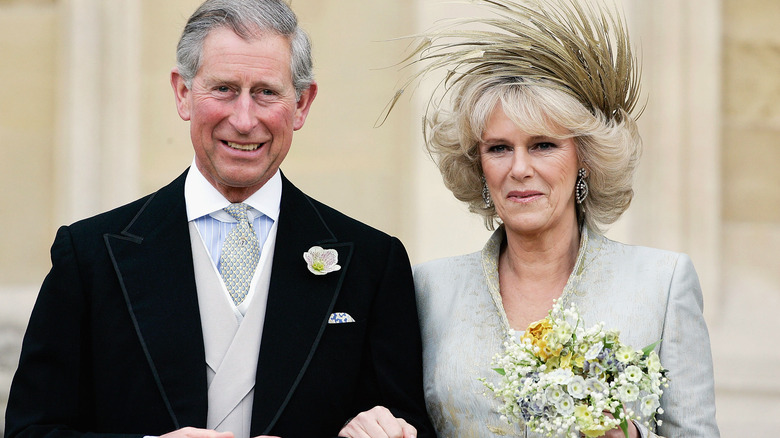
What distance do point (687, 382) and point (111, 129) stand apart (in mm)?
3481

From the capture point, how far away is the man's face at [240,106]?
319 centimetres

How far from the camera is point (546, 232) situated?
11.8 feet

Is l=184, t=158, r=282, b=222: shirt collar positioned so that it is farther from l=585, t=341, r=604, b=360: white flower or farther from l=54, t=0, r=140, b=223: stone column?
l=54, t=0, r=140, b=223: stone column

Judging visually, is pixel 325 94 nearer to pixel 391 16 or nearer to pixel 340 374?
pixel 391 16

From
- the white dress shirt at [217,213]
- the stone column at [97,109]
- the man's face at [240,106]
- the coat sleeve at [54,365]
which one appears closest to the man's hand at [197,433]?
the coat sleeve at [54,365]

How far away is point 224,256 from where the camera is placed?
3.21 metres

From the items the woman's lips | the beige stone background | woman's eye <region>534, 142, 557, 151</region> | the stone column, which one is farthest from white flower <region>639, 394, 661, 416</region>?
the stone column

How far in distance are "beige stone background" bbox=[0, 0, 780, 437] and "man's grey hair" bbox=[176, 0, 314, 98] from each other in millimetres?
2289

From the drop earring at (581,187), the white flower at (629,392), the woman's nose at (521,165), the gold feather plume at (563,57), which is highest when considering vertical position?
the gold feather plume at (563,57)

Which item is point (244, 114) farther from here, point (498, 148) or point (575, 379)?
point (575, 379)

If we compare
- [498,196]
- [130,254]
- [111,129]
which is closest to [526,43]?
[498,196]

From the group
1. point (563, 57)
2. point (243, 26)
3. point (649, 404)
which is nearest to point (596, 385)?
point (649, 404)

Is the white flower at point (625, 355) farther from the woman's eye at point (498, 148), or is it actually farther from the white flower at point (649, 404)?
the woman's eye at point (498, 148)

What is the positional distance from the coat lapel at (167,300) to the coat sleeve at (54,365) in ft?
0.49
